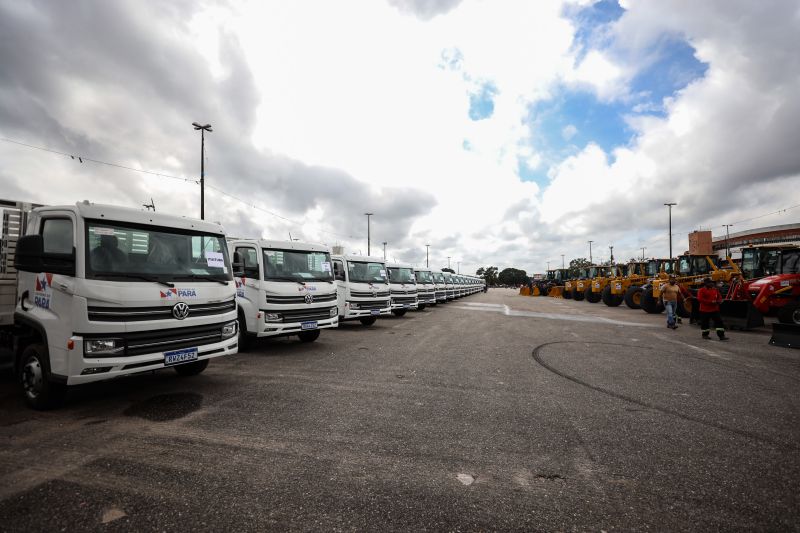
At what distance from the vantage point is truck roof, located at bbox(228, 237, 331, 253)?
26.5ft

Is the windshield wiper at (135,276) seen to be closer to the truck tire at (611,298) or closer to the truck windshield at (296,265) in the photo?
the truck windshield at (296,265)

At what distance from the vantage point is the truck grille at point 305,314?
25.6 feet

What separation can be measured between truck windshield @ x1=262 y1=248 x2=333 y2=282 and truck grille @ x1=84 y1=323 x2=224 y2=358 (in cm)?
272

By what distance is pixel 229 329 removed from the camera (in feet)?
17.9

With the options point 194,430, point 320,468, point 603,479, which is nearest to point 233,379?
point 194,430

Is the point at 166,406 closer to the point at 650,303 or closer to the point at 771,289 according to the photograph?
the point at 771,289

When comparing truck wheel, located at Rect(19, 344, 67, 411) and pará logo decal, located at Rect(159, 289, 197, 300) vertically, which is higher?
pará logo decal, located at Rect(159, 289, 197, 300)

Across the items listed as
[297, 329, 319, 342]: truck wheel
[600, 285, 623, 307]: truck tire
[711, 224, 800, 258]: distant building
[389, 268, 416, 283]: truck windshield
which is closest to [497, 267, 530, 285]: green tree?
[711, 224, 800, 258]: distant building

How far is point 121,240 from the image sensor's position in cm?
475

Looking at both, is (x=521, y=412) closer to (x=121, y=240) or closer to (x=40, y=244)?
(x=121, y=240)

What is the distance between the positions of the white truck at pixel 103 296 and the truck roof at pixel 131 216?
0.01m

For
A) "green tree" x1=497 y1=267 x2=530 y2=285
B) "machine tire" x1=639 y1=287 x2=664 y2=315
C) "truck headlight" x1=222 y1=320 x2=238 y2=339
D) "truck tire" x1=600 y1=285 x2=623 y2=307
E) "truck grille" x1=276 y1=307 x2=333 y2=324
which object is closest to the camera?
"truck headlight" x1=222 y1=320 x2=238 y2=339

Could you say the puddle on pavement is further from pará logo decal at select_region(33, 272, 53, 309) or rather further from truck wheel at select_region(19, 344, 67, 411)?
pará logo decal at select_region(33, 272, 53, 309)

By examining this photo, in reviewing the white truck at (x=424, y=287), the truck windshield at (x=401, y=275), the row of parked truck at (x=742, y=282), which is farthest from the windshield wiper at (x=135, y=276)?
the white truck at (x=424, y=287)
